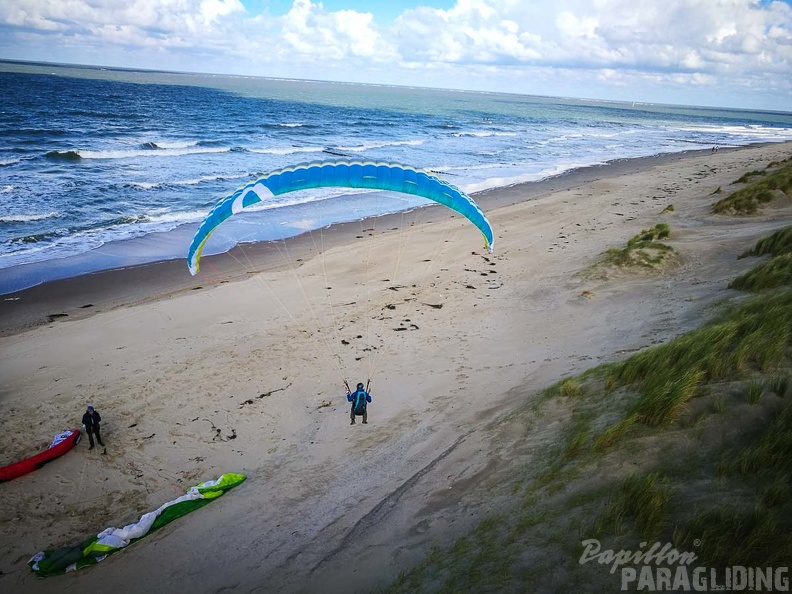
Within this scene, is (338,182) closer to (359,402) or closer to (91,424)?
(359,402)

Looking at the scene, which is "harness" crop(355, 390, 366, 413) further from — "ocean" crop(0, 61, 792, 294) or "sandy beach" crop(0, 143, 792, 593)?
"ocean" crop(0, 61, 792, 294)

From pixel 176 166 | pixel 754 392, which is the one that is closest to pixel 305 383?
pixel 754 392

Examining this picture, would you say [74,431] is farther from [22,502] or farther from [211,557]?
[211,557]

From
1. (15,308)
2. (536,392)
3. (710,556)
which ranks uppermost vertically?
(710,556)

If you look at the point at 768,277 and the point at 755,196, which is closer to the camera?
the point at 768,277

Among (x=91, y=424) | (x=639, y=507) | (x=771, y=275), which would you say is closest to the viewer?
(x=639, y=507)

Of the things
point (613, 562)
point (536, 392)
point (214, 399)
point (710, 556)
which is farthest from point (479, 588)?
point (214, 399)

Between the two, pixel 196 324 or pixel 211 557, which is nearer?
pixel 211 557

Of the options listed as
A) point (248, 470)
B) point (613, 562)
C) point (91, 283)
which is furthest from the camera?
point (91, 283)
